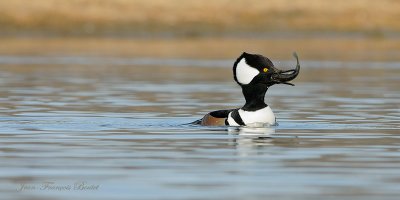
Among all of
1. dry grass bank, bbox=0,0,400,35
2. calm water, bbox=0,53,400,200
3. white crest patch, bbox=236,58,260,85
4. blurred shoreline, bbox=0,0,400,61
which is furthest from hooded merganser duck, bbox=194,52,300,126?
dry grass bank, bbox=0,0,400,35

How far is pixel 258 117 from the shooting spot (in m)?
15.0

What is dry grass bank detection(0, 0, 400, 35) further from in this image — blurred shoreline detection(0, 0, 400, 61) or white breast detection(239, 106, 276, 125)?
white breast detection(239, 106, 276, 125)

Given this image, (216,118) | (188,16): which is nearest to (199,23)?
(188,16)

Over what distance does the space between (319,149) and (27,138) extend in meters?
3.10

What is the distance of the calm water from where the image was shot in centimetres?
981

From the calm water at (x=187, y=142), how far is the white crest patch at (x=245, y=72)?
0.62 m

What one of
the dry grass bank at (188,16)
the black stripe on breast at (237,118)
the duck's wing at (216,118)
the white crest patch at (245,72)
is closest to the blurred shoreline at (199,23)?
the dry grass bank at (188,16)

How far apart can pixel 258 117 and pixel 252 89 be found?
13.6 inches

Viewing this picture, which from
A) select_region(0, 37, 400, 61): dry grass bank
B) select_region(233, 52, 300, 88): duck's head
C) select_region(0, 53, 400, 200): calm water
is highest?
select_region(0, 37, 400, 61): dry grass bank

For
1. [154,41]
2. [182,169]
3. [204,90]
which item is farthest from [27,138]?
[154,41]

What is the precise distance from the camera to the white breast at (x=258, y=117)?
1499 cm

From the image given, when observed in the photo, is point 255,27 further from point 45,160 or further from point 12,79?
point 45,160

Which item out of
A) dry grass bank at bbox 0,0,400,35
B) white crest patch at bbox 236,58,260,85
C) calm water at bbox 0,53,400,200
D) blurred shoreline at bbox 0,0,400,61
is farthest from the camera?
dry grass bank at bbox 0,0,400,35

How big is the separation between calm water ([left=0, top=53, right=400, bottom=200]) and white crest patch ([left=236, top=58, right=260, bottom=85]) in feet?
2.05
